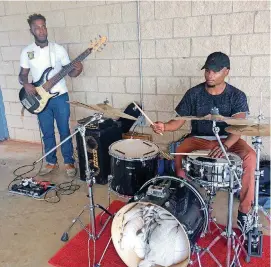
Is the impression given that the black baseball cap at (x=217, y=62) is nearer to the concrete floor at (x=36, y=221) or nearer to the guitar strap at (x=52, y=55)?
the concrete floor at (x=36, y=221)

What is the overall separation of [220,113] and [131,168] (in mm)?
790

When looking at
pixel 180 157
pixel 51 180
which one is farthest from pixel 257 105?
pixel 51 180

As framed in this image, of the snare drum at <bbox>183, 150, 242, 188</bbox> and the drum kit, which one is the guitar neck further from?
the snare drum at <bbox>183, 150, 242, 188</bbox>

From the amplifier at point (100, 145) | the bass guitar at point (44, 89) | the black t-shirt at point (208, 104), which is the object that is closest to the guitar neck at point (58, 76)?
the bass guitar at point (44, 89)

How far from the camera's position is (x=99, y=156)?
310 centimetres

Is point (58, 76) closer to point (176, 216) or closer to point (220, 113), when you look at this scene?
point (220, 113)

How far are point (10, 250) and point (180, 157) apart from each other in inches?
53.7

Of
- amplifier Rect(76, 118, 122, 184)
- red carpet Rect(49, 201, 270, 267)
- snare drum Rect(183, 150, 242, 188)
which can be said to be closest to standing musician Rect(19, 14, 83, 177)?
amplifier Rect(76, 118, 122, 184)

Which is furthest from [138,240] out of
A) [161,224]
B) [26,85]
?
[26,85]

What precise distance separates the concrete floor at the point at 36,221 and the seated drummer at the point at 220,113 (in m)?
0.43

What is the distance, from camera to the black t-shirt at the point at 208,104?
2.44 metres

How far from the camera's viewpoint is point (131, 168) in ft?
7.86

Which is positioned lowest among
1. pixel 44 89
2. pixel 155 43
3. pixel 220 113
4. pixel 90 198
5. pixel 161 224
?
pixel 161 224

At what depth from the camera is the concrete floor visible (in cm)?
222
